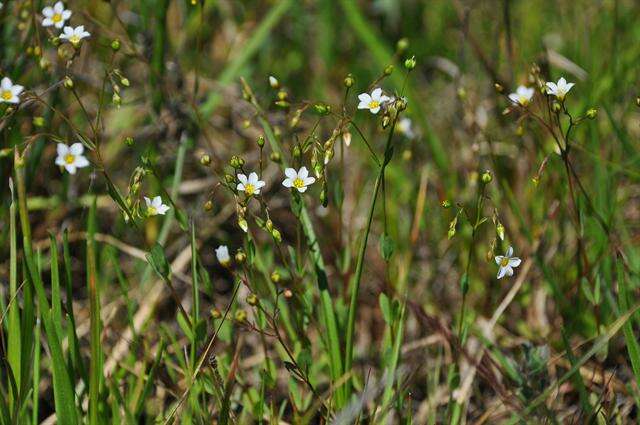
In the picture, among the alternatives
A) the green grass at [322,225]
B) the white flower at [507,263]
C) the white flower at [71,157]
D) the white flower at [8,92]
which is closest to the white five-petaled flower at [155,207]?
the green grass at [322,225]

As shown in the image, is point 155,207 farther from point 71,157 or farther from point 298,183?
point 298,183

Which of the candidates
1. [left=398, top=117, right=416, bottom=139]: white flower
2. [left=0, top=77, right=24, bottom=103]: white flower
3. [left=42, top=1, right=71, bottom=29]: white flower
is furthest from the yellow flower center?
[left=398, top=117, right=416, bottom=139]: white flower

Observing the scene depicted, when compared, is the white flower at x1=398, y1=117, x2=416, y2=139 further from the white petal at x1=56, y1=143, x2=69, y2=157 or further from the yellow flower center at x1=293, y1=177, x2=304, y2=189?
the white petal at x1=56, y1=143, x2=69, y2=157

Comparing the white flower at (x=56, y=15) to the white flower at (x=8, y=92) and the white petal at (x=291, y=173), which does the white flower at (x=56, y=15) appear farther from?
the white petal at (x=291, y=173)

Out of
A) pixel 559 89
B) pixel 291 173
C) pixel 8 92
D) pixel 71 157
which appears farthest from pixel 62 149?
pixel 559 89

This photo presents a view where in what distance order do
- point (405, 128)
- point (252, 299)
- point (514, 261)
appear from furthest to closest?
1. point (405, 128)
2. point (514, 261)
3. point (252, 299)

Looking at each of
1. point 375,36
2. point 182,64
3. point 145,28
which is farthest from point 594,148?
point 182,64
